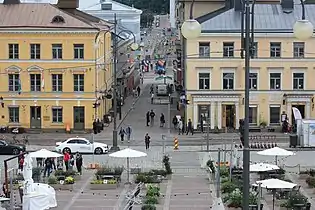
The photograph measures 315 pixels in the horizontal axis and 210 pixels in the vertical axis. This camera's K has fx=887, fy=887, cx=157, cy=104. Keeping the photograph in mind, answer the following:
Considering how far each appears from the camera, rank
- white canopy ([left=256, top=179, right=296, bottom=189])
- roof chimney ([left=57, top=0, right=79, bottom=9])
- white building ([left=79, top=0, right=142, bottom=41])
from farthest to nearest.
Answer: white building ([left=79, top=0, right=142, bottom=41]), roof chimney ([left=57, top=0, right=79, bottom=9]), white canopy ([left=256, top=179, right=296, bottom=189])

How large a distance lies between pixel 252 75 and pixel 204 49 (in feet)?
12.9

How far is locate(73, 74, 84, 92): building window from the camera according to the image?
64.2 meters

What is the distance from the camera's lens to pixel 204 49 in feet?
210

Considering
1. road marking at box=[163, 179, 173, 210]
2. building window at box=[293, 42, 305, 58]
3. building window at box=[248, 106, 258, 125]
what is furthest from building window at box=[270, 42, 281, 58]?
road marking at box=[163, 179, 173, 210]

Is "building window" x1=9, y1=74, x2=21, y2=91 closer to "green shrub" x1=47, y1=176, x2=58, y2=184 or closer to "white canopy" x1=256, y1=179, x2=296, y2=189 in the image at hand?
"green shrub" x1=47, y1=176, x2=58, y2=184

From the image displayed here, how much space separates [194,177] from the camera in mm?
45500

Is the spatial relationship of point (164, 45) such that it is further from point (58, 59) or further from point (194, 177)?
point (194, 177)

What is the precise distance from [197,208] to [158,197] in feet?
8.70

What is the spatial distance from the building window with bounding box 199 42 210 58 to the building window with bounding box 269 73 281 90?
16.1 ft

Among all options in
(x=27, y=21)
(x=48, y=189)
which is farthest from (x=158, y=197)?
(x=27, y=21)

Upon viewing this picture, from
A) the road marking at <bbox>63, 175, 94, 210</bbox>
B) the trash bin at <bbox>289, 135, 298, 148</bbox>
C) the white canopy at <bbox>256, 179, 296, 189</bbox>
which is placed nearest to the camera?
the white canopy at <bbox>256, 179, 296, 189</bbox>

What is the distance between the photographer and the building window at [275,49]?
63938 mm

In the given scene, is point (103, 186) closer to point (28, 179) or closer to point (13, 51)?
point (28, 179)

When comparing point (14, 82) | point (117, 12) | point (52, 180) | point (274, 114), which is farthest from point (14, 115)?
point (117, 12)
